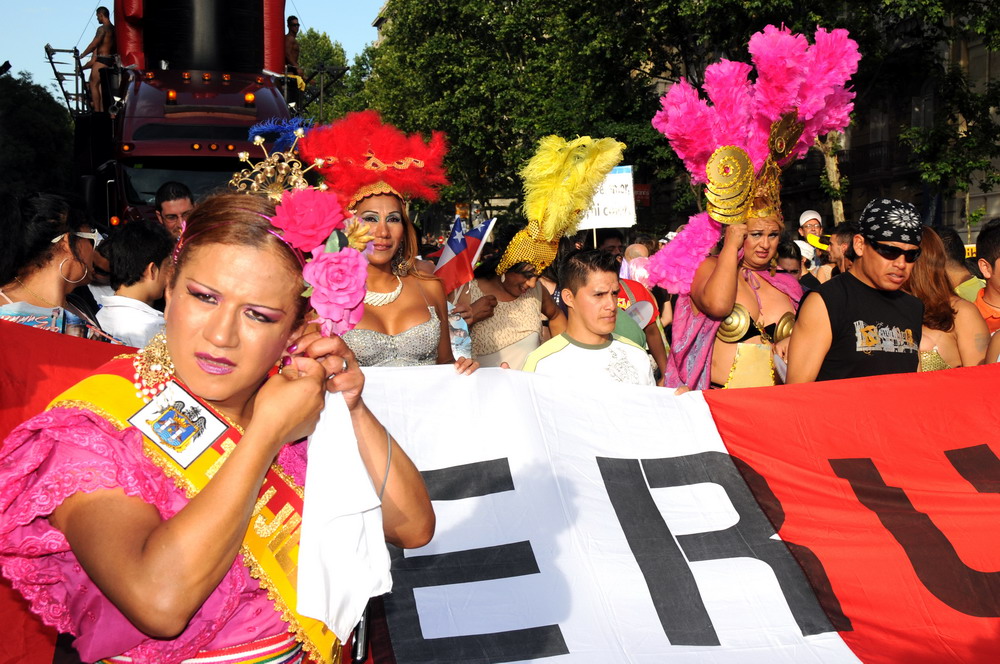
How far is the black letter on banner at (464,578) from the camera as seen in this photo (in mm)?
3121

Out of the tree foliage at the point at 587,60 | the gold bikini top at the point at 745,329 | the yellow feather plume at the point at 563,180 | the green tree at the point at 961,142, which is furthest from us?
the tree foliage at the point at 587,60

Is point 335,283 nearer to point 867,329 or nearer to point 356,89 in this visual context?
point 867,329

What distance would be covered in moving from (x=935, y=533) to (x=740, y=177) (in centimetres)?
194

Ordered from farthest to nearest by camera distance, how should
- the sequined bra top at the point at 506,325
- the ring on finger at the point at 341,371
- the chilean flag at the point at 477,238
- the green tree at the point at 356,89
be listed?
the green tree at the point at 356,89, the chilean flag at the point at 477,238, the sequined bra top at the point at 506,325, the ring on finger at the point at 341,371

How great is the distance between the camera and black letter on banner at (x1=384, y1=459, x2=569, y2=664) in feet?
10.2

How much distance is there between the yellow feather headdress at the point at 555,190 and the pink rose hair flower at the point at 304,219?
426 cm

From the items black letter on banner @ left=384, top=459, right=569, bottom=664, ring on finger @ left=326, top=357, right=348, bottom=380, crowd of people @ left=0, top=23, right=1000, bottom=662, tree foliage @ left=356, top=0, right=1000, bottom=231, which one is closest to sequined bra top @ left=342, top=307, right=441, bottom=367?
crowd of people @ left=0, top=23, right=1000, bottom=662

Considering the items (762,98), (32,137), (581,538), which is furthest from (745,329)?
(32,137)

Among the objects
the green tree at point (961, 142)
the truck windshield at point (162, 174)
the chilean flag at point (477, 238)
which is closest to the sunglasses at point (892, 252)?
the chilean flag at point (477, 238)

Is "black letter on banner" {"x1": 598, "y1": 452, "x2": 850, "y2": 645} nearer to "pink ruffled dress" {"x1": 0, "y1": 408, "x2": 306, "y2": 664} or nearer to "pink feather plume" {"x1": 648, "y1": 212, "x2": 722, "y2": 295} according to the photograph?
"pink feather plume" {"x1": 648, "y1": 212, "x2": 722, "y2": 295}

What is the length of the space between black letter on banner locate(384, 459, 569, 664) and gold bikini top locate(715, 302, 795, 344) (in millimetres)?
1801

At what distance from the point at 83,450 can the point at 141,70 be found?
33.2 feet

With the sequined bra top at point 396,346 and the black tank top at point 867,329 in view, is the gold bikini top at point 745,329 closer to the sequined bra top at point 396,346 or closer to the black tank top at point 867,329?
the black tank top at point 867,329

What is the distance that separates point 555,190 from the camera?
6113mm
